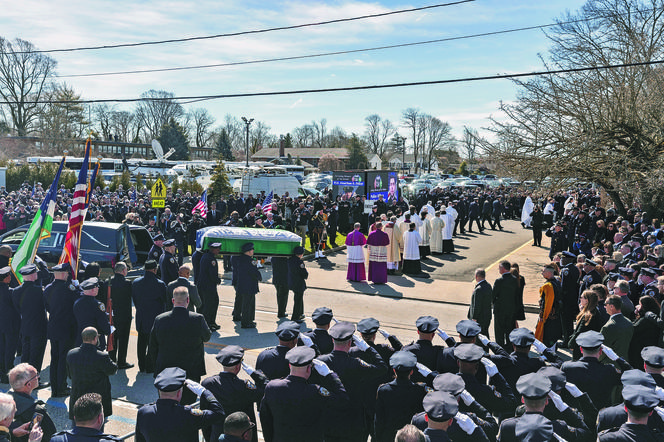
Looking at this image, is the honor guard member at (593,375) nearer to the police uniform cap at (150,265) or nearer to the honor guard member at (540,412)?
the honor guard member at (540,412)

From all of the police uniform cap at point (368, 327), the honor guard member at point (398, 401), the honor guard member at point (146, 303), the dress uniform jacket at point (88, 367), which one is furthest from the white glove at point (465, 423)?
the honor guard member at point (146, 303)

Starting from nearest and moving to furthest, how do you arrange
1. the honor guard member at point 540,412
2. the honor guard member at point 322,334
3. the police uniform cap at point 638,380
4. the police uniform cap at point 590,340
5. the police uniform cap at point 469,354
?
the honor guard member at point 540,412 < the police uniform cap at point 638,380 < the police uniform cap at point 469,354 < the police uniform cap at point 590,340 < the honor guard member at point 322,334

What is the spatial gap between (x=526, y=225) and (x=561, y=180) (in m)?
10.2

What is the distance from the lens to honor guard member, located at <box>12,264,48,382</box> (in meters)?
7.66

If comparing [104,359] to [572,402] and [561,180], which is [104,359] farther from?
[561,180]

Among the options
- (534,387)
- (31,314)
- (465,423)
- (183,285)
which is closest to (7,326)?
(31,314)

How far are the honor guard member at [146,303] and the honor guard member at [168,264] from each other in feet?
4.61

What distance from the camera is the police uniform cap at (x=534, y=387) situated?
4012 mm

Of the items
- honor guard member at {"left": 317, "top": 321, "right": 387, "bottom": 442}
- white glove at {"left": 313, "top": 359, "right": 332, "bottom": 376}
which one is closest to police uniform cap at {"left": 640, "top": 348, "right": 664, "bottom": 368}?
honor guard member at {"left": 317, "top": 321, "right": 387, "bottom": 442}

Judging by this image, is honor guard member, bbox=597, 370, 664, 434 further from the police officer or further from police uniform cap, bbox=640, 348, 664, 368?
the police officer

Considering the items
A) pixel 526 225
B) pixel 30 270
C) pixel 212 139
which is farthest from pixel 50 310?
pixel 212 139

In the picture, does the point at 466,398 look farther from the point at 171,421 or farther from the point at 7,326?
the point at 7,326

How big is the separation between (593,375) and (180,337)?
4669 millimetres

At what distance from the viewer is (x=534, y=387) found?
406 cm
